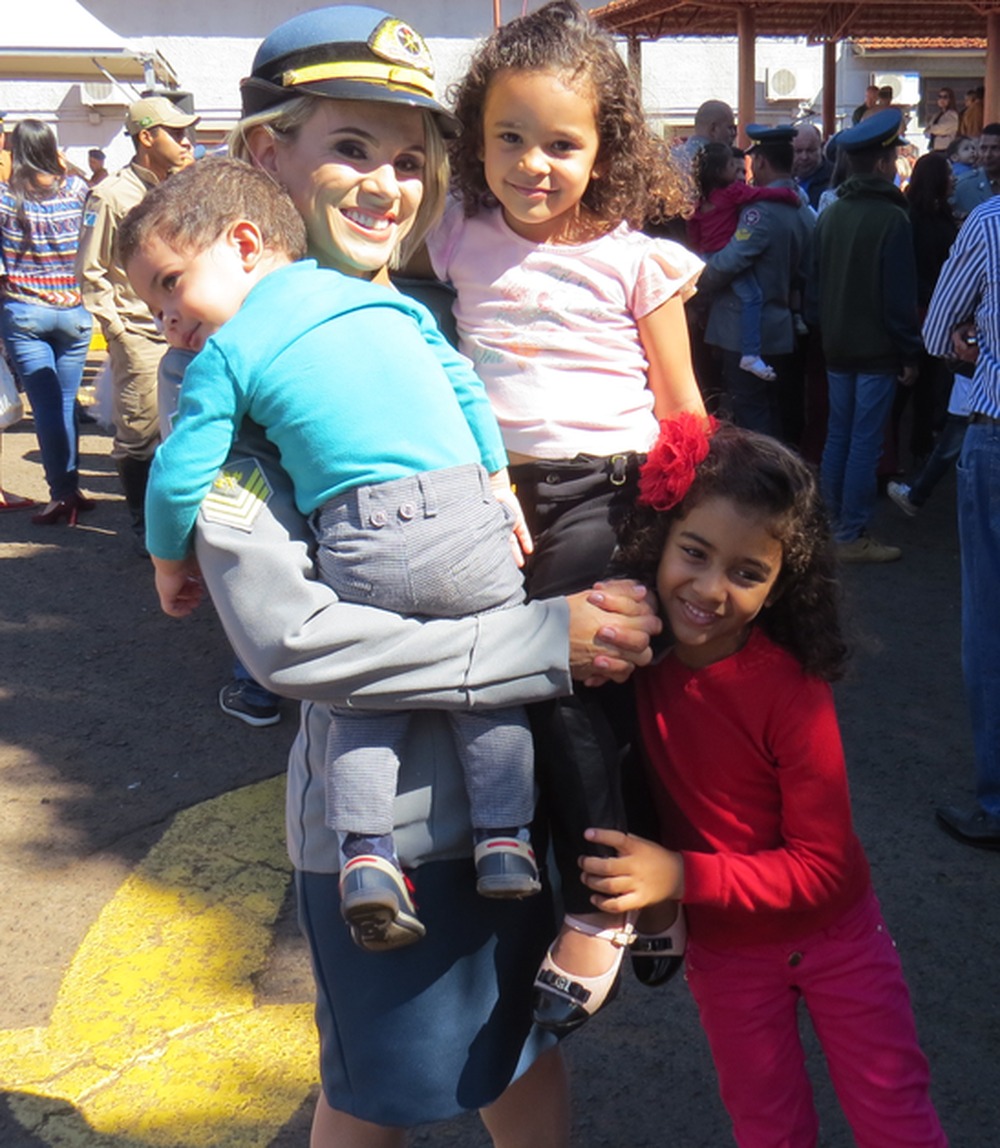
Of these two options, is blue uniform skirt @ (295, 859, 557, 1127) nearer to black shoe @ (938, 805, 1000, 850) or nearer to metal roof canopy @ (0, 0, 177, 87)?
black shoe @ (938, 805, 1000, 850)

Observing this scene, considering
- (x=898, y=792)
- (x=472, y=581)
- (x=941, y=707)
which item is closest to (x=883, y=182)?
(x=941, y=707)

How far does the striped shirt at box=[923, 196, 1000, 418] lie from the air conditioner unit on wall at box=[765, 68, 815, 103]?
68.9 ft

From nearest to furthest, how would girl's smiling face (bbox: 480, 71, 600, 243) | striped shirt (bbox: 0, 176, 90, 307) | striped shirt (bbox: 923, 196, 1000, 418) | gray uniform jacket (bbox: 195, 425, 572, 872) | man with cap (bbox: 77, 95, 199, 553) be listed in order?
1. gray uniform jacket (bbox: 195, 425, 572, 872)
2. girl's smiling face (bbox: 480, 71, 600, 243)
3. striped shirt (bbox: 923, 196, 1000, 418)
4. man with cap (bbox: 77, 95, 199, 553)
5. striped shirt (bbox: 0, 176, 90, 307)

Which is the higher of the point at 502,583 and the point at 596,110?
the point at 596,110

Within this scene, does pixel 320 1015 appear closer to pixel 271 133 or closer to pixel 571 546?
pixel 571 546

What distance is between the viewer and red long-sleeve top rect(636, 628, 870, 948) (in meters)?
1.89

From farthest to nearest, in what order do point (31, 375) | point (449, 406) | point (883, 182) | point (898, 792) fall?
point (31, 375), point (883, 182), point (898, 792), point (449, 406)

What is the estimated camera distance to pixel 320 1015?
182cm

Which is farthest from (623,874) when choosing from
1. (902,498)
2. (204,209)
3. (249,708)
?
(902,498)

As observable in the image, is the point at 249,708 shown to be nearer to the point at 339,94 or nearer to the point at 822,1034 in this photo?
the point at 822,1034

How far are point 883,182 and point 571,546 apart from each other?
5.22 m

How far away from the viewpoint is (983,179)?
859 centimetres

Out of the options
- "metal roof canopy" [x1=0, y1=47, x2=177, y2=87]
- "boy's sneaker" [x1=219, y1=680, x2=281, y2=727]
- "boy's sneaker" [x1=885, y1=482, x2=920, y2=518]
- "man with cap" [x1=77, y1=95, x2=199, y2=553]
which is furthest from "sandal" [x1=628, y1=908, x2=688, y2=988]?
"metal roof canopy" [x1=0, y1=47, x2=177, y2=87]

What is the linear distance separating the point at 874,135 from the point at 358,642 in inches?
228
